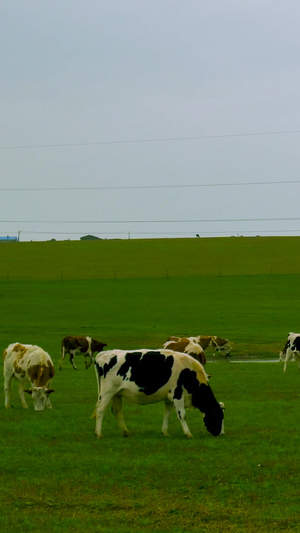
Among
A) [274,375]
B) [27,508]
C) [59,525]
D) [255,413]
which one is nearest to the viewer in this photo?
[59,525]

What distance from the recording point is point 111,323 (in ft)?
194

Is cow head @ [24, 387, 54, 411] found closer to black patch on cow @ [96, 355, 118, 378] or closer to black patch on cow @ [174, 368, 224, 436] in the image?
black patch on cow @ [96, 355, 118, 378]

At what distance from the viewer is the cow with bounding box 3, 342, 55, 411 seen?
2098 centimetres

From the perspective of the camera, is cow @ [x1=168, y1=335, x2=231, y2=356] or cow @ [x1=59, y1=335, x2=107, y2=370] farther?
cow @ [x1=168, y1=335, x2=231, y2=356]

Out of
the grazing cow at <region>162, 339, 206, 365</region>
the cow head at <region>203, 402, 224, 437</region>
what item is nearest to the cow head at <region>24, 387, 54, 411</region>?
the cow head at <region>203, 402, 224, 437</region>

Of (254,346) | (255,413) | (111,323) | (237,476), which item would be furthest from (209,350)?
(237,476)

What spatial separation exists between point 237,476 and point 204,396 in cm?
381

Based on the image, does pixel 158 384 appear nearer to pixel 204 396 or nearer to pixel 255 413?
pixel 204 396

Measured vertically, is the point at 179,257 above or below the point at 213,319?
above

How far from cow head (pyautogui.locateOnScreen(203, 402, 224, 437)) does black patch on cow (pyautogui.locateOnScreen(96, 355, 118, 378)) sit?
208 cm

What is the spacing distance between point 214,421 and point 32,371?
589 cm

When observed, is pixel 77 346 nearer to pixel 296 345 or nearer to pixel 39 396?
pixel 296 345

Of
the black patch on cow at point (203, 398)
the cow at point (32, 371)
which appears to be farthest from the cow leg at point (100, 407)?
the cow at point (32, 371)

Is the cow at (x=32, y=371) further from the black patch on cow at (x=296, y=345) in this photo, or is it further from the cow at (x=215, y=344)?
the cow at (x=215, y=344)
